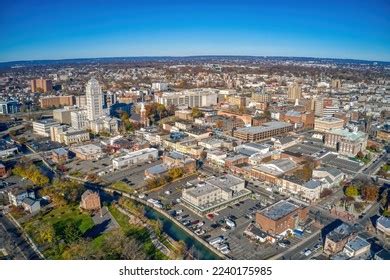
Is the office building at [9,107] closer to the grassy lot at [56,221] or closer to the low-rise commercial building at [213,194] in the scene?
the grassy lot at [56,221]

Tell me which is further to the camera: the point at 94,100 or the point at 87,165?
the point at 94,100

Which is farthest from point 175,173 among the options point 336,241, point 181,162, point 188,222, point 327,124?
point 327,124

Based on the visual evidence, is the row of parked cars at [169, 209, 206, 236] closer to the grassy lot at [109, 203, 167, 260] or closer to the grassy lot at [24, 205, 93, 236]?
the grassy lot at [109, 203, 167, 260]

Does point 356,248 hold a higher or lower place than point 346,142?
lower

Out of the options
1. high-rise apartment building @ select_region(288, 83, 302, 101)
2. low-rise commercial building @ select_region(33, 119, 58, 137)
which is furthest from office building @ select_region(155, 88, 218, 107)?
low-rise commercial building @ select_region(33, 119, 58, 137)

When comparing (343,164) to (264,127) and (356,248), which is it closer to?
(264,127)
